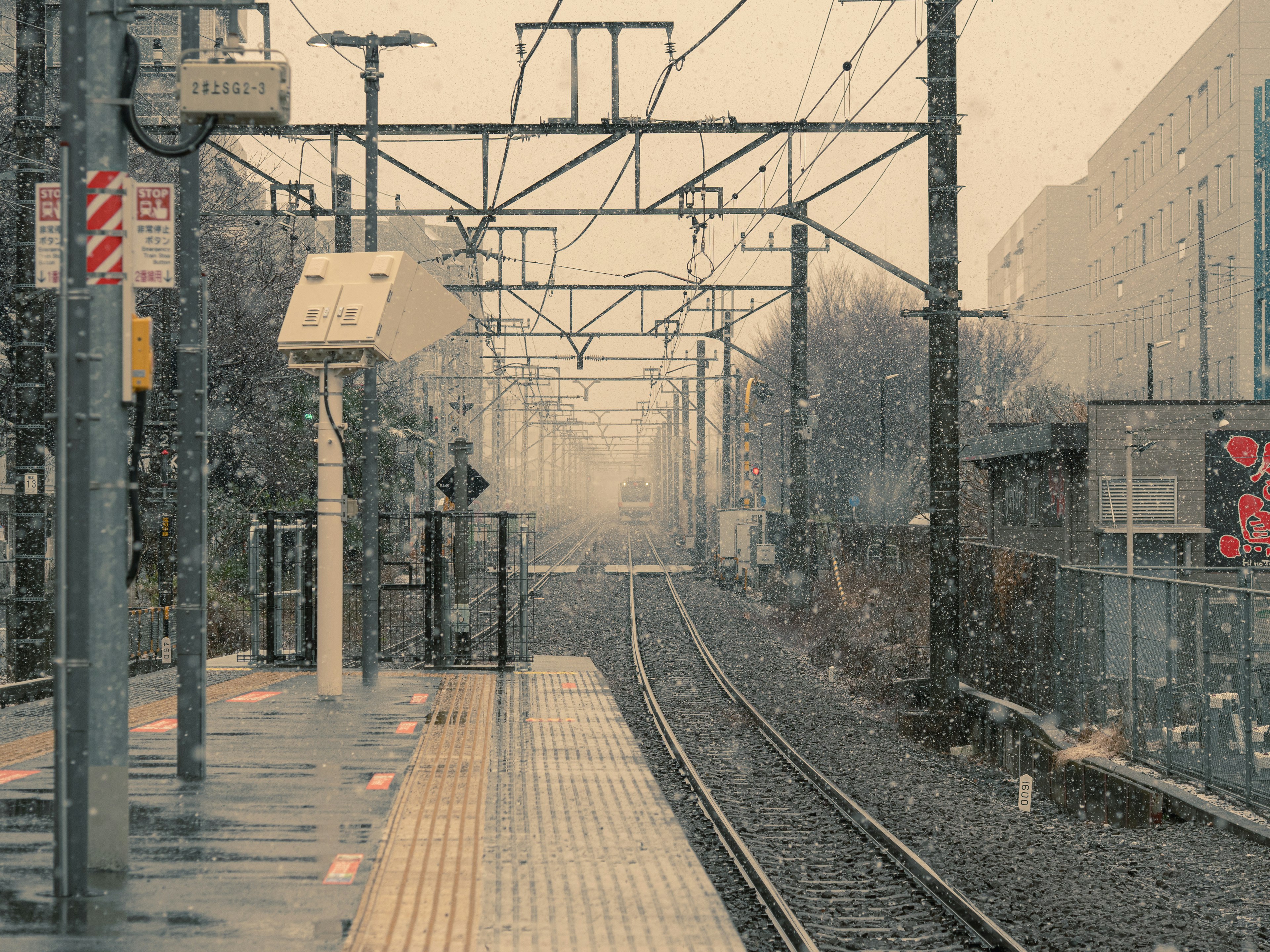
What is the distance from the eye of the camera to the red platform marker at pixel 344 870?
6.10 metres

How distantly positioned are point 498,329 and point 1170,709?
2160 cm

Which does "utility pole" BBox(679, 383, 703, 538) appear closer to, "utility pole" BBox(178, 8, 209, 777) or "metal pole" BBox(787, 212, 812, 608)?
"metal pole" BBox(787, 212, 812, 608)

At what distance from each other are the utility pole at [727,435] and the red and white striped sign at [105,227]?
1203 inches

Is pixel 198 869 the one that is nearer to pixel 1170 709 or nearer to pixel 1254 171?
pixel 1170 709

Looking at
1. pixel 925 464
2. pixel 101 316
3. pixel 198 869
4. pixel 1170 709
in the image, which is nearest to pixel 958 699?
pixel 1170 709

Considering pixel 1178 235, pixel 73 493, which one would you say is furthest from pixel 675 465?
pixel 73 493

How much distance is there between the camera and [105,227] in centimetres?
561

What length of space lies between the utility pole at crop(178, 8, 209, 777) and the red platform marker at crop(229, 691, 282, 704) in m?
3.65

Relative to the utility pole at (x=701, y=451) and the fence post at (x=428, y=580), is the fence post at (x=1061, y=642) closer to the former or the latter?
the fence post at (x=428, y=580)

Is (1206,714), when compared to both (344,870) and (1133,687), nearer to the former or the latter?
(1133,687)

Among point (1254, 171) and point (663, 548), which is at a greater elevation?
point (1254, 171)

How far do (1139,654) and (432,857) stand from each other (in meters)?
11.1

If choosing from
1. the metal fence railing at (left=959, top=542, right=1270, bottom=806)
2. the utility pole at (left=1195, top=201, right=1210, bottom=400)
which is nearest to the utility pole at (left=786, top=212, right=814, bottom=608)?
the metal fence railing at (left=959, top=542, right=1270, bottom=806)

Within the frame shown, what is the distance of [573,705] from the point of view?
12.9m
